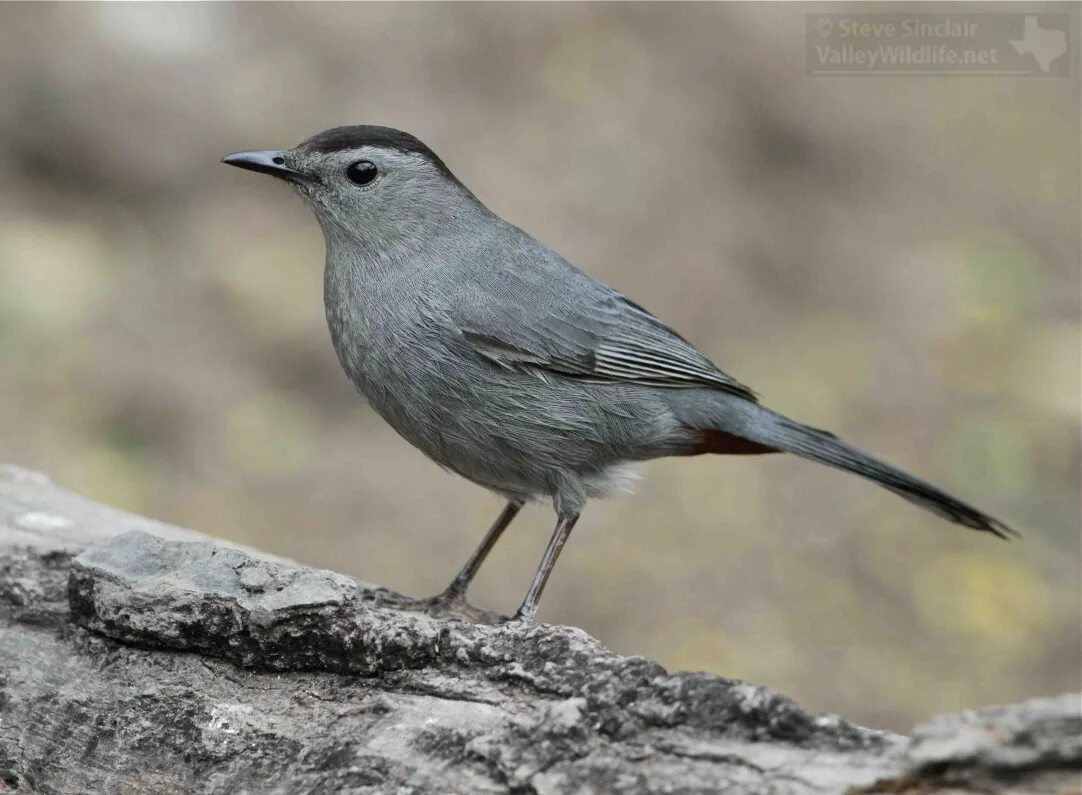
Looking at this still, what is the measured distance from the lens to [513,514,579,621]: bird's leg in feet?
14.0

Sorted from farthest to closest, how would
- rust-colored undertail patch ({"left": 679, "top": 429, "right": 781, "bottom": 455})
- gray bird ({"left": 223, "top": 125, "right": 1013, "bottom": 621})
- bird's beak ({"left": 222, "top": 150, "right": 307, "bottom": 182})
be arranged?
rust-colored undertail patch ({"left": 679, "top": 429, "right": 781, "bottom": 455}) < bird's beak ({"left": 222, "top": 150, "right": 307, "bottom": 182}) < gray bird ({"left": 223, "top": 125, "right": 1013, "bottom": 621})

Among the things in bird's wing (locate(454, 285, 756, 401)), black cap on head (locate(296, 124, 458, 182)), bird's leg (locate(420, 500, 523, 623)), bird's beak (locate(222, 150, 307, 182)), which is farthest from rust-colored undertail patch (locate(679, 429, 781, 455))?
bird's beak (locate(222, 150, 307, 182))

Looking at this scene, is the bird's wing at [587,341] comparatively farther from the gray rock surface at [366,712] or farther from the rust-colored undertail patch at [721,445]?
the gray rock surface at [366,712]

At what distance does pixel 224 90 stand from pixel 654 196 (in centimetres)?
336

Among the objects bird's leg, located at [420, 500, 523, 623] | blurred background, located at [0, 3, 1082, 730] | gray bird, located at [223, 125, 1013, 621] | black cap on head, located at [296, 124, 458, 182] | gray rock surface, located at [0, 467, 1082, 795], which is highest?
blurred background, located at [0, 3, 1082, 730]

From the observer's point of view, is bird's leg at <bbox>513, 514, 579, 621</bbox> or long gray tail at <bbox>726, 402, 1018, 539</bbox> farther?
long gray tail at <bbox>726, 402, 1018, 539</bbox>

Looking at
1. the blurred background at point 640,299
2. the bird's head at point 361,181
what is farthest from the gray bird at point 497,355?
the blurred background at point 640,299

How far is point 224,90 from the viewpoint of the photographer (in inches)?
354

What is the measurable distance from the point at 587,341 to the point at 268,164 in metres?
1.34

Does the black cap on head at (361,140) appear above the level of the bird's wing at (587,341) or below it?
above

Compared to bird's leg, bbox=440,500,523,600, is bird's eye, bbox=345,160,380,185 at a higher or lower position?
higher

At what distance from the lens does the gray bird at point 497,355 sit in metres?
4.23

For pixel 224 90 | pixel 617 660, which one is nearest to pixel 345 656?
pixel 617 660

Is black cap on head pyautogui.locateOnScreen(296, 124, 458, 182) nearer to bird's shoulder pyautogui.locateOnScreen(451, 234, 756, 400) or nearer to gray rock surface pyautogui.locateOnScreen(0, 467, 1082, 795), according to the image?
bird's shoulder pyautogui.locateOnScreen(451, 234, 756, 400)
